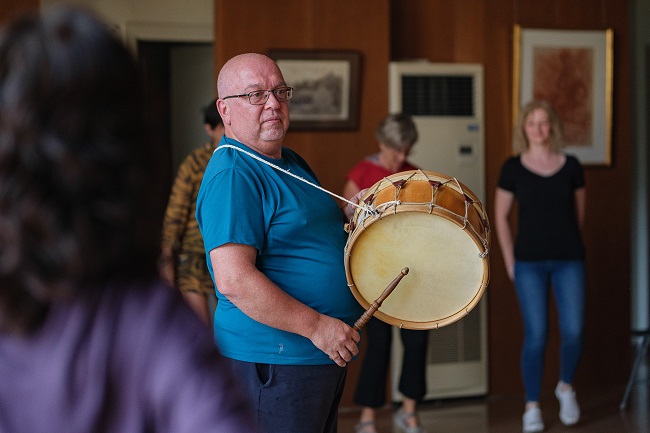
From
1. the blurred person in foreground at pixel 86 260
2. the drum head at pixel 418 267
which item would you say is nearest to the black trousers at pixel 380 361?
the drum head at pixel 418 267

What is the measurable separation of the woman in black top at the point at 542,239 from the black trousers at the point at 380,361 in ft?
1.89

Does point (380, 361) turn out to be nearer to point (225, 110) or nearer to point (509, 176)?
point (509, 176)

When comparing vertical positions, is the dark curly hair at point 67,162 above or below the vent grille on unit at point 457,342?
above

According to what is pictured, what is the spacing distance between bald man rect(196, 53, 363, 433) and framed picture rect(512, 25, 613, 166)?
3.61 m

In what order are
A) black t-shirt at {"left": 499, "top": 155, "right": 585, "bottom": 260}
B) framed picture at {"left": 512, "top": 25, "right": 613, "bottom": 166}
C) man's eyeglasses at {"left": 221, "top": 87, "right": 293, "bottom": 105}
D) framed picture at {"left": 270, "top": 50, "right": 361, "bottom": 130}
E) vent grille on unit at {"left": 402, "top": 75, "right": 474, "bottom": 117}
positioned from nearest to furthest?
1. man's eyeglasses at {"left": 221, "top": 87, "right": 293, "bottom": 105}
2. black t-shirt at {"left": 499, "top": 155, "right": 585, "bottom": 260}
3. framed picture at {"left": 270, "top": 50, "right": 361, "bottom": 130}
4. vent grille on unit at {"left": 402, "top": 75, "right": 474, "bottom": 117}
5. framed picture at {"left": 512, "top": 25, "right": 613, "bottom": 166}

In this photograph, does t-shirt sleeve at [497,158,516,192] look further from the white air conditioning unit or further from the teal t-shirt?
the teal t-shirt

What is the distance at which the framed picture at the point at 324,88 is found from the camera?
5.42 meters

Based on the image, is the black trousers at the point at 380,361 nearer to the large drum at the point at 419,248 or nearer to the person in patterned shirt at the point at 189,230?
the person in patterned shirt at the point at 189,230

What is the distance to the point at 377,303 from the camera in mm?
2525

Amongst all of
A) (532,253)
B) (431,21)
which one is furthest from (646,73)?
(532,253)

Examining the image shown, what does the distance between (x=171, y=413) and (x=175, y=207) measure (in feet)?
12.0

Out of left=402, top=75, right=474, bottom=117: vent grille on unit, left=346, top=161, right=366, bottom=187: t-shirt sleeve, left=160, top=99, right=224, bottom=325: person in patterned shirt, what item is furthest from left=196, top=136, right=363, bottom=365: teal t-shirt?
left=402, top=75, right=474, bottom=117: vent grille on unit

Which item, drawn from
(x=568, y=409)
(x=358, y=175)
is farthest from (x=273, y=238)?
(x=568, y=409)

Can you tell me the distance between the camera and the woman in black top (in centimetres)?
489
